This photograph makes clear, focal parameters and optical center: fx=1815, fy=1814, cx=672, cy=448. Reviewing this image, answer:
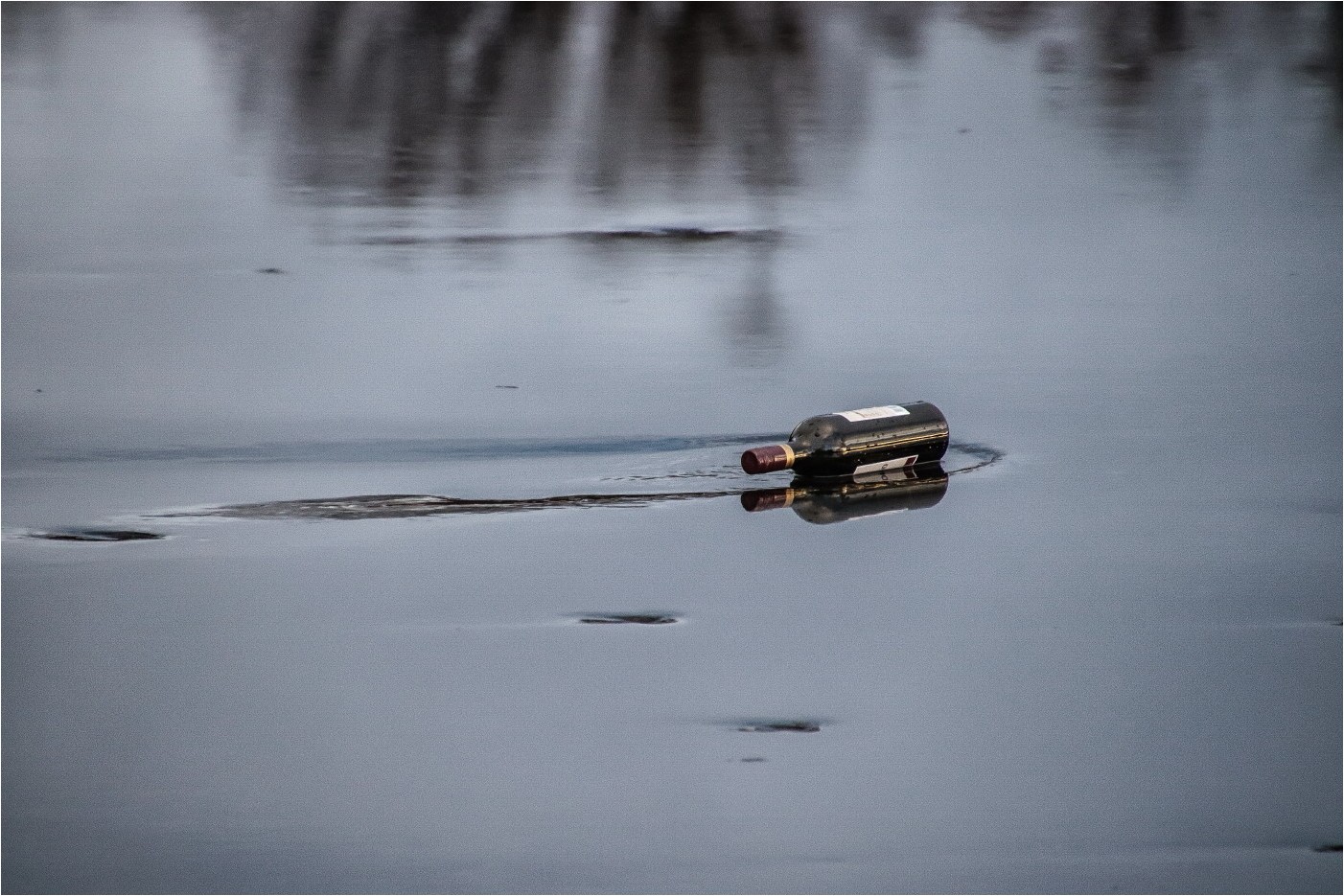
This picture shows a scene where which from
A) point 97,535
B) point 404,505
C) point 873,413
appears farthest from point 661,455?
point 97,535

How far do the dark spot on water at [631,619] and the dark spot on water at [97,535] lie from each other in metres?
0.83

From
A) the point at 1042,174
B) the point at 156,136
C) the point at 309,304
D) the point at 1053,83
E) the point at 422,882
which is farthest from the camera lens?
the point at 1053,83

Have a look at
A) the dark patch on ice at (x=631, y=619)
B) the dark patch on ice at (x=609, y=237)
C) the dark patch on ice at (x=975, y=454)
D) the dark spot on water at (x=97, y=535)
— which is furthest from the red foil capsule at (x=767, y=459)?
the dark patch on ice at (x=609, y=237)

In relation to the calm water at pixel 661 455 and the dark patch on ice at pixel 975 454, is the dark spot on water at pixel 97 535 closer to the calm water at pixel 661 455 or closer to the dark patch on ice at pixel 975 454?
the calm water at pixel 661 455

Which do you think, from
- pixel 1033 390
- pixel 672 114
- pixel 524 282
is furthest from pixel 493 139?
pixel 1033 390

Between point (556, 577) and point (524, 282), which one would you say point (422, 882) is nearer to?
point (556, 577)

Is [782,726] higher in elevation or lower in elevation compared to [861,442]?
lower

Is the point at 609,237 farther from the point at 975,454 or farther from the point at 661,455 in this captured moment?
the point at 975,454

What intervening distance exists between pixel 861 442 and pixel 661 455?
1.25 ft

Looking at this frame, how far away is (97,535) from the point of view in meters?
2.92

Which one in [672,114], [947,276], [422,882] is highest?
[672,114]

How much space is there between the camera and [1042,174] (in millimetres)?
5332

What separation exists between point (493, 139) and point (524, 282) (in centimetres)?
149

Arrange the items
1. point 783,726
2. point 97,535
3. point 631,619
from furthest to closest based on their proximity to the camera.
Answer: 1. point 97,535
2. point 631,619
3. point 783,726
